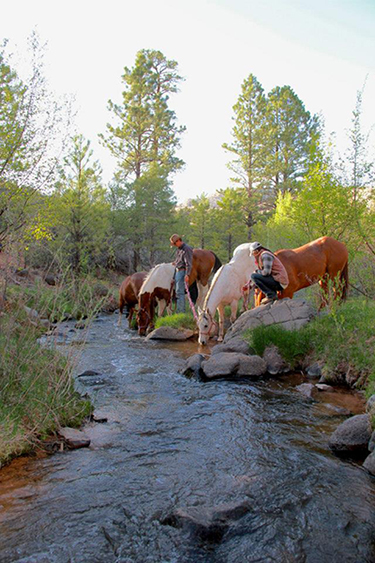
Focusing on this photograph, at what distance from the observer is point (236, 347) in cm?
803

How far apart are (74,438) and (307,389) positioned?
3.40 m

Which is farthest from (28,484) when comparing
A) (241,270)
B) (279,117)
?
(279,117)

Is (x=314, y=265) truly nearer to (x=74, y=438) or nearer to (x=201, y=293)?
(x=201, y=293)

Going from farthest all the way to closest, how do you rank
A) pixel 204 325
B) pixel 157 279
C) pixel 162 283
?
pixel 162 283 < pixel 157 279 < pixel 204 325

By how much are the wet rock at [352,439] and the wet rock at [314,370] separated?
264cm

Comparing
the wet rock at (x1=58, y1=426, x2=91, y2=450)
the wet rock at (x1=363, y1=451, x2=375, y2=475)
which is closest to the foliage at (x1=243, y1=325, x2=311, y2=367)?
the wet rock at (x1=363, y1=451, x2=375, y2=475)

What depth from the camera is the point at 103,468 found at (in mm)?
3830

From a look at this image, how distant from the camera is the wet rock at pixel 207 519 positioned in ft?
9.50

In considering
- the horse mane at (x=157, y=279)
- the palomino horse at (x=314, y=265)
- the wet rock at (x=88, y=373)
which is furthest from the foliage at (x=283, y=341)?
the horse mane at (x=157, y=279)

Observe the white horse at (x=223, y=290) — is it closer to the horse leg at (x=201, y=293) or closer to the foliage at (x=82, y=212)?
the horse leg at (x=201, y=293)

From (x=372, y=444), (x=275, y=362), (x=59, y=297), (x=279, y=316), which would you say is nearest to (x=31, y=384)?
(x=59, y=297)

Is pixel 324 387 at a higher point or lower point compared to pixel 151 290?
lower

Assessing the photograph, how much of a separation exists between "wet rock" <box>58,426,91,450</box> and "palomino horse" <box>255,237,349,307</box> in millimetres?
5598

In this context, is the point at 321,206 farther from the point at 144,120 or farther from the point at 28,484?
the point at 144,120
